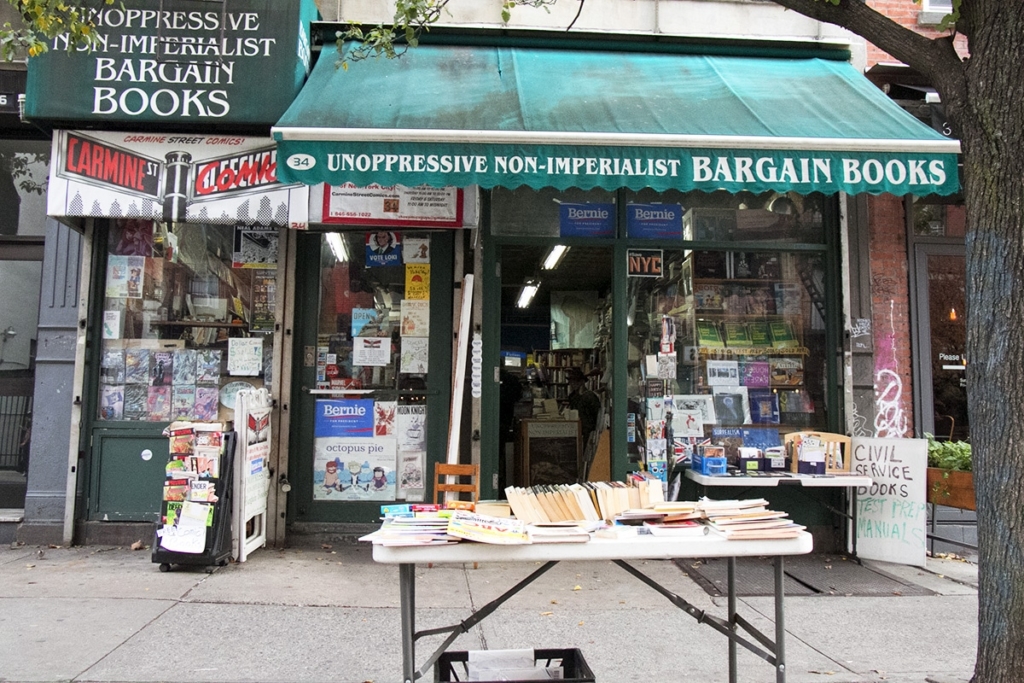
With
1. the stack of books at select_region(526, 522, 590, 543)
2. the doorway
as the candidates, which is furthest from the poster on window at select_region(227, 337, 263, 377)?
the stack of books at select_region(526, 522, 590, 543)

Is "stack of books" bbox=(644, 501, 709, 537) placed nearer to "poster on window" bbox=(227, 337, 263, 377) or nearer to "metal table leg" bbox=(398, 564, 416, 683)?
"metal table leg" bbox=(398, 564, 416, 683)

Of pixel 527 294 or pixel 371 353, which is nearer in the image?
pixel 371 353

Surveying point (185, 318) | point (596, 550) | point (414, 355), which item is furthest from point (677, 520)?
point (185, 318)

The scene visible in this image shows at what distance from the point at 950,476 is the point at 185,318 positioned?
22.8 feet

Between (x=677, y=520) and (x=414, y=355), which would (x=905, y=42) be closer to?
(x=677, y=520)

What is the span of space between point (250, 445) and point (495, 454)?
2.11 m

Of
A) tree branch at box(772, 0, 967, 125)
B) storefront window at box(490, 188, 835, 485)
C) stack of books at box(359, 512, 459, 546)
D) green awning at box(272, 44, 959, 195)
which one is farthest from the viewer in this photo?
storefront window at box(490, 188, 835, 485)

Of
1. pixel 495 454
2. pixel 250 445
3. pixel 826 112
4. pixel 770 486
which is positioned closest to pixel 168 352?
pixel 250 445

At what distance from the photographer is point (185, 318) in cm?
681

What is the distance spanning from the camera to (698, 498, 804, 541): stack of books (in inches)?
125

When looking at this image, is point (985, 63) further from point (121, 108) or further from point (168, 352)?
point (168, 352)

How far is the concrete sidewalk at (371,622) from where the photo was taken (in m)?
4.05

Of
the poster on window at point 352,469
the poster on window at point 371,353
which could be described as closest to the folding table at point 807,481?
the poster on window at point 352,469

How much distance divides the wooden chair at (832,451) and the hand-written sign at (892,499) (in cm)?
11
